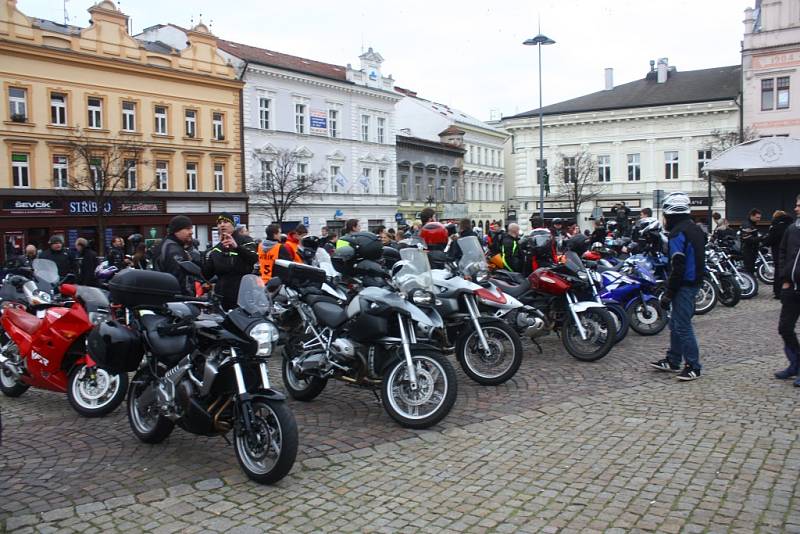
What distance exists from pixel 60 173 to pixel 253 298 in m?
32.5

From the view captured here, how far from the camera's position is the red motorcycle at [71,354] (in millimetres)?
6531

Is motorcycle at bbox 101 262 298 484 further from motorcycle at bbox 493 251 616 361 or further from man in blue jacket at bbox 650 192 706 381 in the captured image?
man in blue jacket at bbox 650 192 706 381

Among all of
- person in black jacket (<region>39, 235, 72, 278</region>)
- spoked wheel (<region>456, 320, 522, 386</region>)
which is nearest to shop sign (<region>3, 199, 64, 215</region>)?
person in black jacket (<region>39, 235, 72, 278</region>)

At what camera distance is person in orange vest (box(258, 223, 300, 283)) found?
9945 millimetres

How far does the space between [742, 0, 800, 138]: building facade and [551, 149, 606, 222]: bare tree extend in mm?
11685

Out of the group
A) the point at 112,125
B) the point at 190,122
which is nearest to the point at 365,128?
the point at 190,122

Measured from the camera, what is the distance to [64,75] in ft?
110

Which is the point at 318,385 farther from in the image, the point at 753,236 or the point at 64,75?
the point at 64,75

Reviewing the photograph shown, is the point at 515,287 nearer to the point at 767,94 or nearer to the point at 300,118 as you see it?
the point at 300,118

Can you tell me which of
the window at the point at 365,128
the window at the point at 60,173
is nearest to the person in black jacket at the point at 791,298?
the window at the point at 60,173

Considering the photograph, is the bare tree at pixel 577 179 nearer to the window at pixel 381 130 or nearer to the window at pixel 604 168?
the window at pixel 604 168

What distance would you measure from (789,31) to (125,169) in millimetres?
40106

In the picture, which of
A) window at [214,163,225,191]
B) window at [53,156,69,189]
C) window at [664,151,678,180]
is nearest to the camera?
window at [53,156,69,189]

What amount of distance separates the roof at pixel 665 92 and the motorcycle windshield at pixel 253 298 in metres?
53.0
